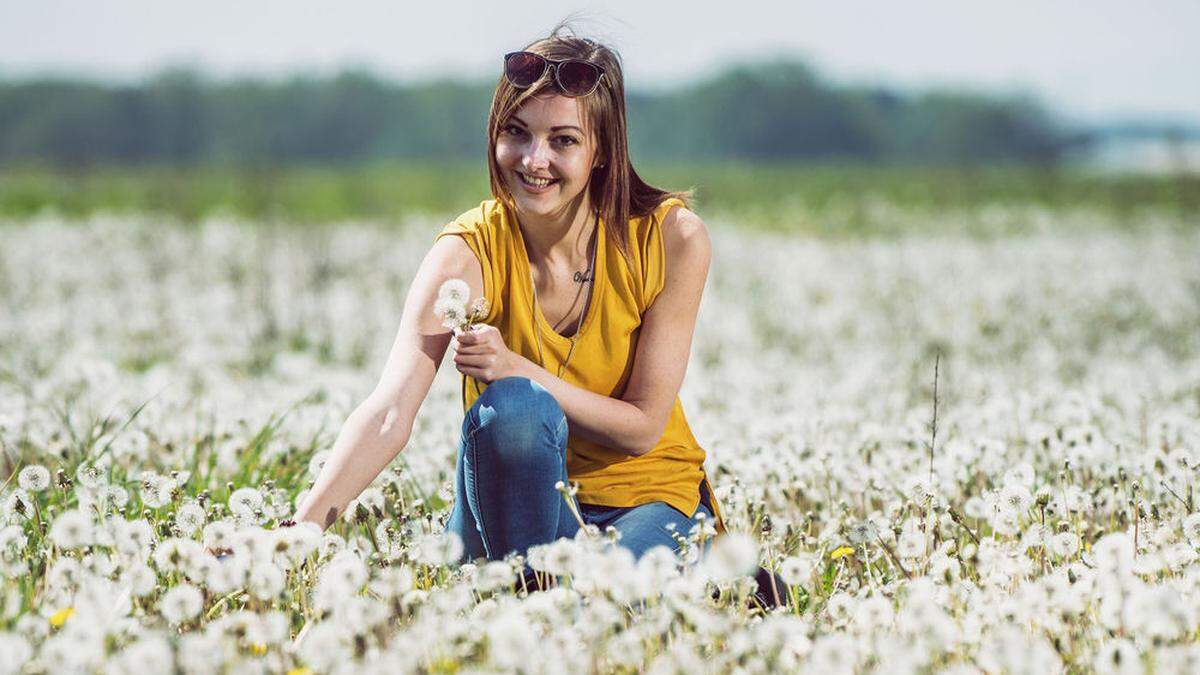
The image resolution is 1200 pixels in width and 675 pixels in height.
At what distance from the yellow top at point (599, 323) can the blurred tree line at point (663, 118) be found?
111 meters

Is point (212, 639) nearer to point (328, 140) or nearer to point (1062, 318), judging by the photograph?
point (1062, 318)

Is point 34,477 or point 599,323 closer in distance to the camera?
point 34,477

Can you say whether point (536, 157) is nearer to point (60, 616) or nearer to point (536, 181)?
point (536, 181)

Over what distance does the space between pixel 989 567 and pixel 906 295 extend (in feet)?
32.3

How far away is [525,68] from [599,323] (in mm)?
820

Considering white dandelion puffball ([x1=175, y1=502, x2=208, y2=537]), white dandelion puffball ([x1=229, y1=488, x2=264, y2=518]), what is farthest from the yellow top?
white dandelion puffball ([x1=175, y1=502, x2=208, y2=537])

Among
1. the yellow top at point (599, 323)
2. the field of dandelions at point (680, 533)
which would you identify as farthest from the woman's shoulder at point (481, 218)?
the field of dandelions at point (680, 533)

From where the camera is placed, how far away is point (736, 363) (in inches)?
360

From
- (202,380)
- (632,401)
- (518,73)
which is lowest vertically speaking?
(202,380)

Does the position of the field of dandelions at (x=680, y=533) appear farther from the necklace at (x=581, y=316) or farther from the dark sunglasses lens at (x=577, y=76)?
the dark sunglasses lens at (x=577, y=76)

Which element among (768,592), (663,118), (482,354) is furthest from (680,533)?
(663,118)

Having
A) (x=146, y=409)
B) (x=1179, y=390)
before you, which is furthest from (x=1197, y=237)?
(x=146, y=409)

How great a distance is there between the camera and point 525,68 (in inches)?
148

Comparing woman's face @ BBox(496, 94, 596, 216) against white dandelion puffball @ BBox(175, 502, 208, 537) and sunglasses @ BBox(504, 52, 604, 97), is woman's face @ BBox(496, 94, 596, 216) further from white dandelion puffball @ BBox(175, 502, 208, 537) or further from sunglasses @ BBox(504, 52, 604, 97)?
white dandelion puffball @ BBox(175, 502, 208, 537)
